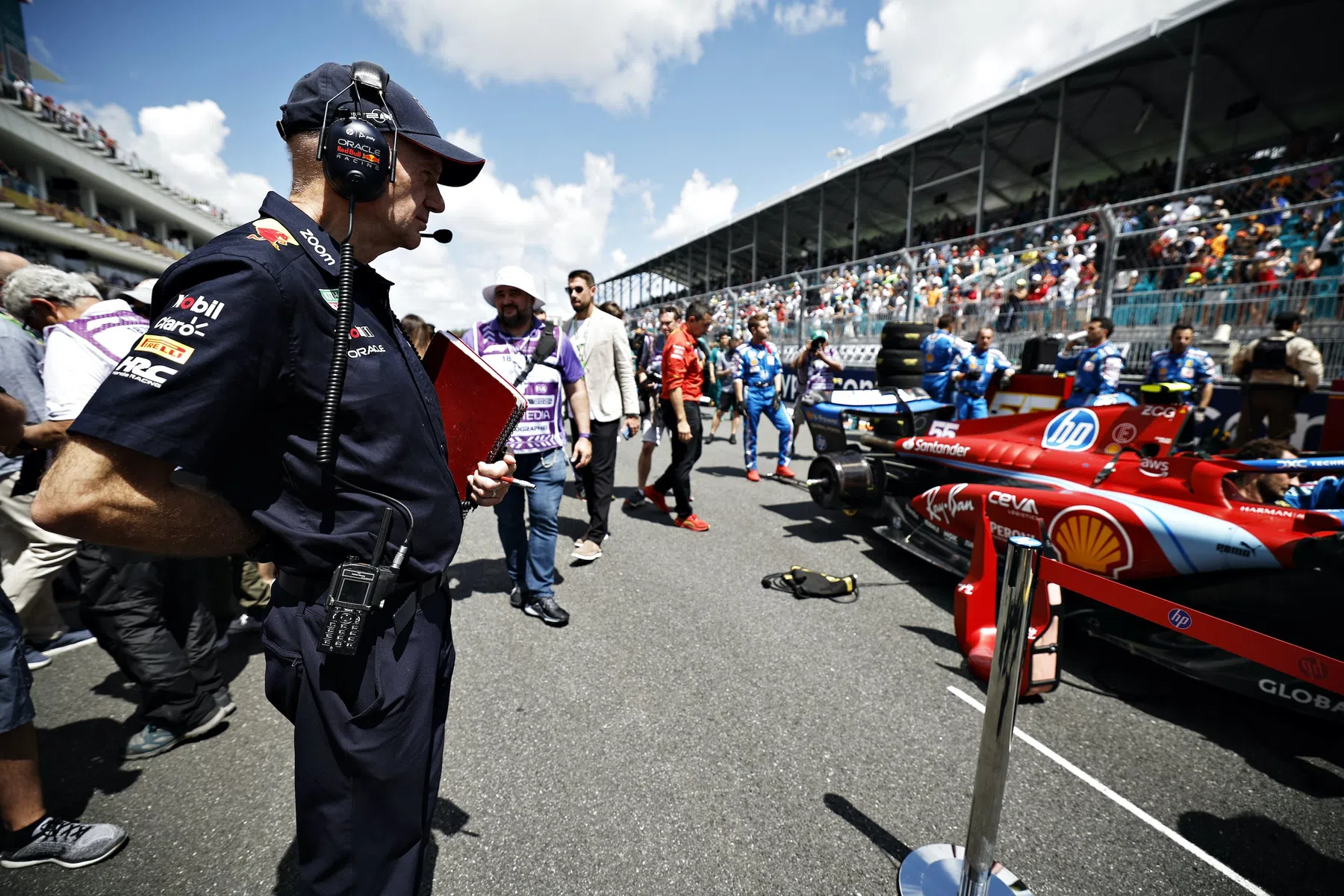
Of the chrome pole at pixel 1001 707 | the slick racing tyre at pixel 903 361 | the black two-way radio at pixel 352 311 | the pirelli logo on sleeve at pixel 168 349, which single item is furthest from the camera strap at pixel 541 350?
the slick racing tyre at pixel 903 361

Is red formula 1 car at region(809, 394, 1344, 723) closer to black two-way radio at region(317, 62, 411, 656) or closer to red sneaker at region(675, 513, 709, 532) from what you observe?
red sneaker at region(675, 513, 709, 532)

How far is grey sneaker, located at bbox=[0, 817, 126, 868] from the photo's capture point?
5.74 ft

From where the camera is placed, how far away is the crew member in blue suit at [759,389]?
6.63m

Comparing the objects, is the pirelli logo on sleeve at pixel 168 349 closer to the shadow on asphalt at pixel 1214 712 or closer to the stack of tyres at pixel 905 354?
the shadow on asphalt at pixel 1214 712

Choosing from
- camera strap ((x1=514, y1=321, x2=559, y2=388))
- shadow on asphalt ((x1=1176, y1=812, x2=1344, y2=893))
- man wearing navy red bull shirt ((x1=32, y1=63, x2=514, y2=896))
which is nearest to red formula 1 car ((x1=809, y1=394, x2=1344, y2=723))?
shadow on asphalt ((x1=1176, y1=812, x2=1344, y2=893))

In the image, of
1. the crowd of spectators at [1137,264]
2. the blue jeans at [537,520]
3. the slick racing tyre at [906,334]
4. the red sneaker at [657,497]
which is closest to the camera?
the blue jeans at [537,520]

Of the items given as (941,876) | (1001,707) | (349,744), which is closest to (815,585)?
(941,876)

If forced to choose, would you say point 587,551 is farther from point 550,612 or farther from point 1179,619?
point 1179,619

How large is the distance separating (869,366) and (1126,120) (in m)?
12.1

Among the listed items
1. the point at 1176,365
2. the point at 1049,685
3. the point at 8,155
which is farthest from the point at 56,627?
the point at 8,155

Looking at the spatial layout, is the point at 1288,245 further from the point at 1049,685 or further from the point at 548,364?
the point at 548,364

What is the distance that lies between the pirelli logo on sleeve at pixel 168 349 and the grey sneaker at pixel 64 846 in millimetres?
1969

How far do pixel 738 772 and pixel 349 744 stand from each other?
5.00 feet

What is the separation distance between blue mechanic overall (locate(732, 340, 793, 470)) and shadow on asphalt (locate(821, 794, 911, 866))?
4.95 meters
